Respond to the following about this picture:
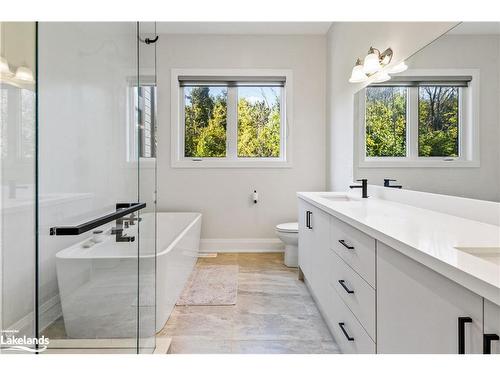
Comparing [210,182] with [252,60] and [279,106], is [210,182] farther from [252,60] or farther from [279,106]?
[252,60]

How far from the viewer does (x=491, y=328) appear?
71 cm

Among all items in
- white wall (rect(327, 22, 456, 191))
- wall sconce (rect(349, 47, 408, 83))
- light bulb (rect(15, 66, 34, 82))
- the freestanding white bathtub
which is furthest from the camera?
wall sconce (rect(349, 47, 408, 83))

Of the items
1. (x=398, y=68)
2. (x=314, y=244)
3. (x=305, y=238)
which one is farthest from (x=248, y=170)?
(x=398, y=68)

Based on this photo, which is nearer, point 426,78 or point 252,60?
point 426,78

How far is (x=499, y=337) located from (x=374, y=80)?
2.31 metres

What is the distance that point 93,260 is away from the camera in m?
1.33

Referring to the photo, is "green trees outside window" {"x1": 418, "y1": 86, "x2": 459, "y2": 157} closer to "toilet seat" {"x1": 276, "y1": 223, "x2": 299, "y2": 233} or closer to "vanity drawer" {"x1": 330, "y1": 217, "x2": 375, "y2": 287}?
"vanity drawer" {"x1": 330, "y1": 217, "x2": 375, "y2": 287}

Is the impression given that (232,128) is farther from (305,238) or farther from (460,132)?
(460,132)

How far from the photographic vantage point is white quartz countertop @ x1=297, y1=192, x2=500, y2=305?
74 cm

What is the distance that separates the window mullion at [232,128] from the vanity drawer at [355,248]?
242 centimetres

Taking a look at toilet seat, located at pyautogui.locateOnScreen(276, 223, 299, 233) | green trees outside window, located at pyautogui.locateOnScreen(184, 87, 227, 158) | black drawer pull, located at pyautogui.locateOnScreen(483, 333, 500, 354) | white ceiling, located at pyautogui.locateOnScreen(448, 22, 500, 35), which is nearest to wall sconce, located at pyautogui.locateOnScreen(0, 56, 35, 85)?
black drawer pull, located at pyautogui.locateOnScreen(483, 333, 500, 354)

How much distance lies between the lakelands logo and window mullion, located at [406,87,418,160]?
207 centimetres

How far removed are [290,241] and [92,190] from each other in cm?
233
